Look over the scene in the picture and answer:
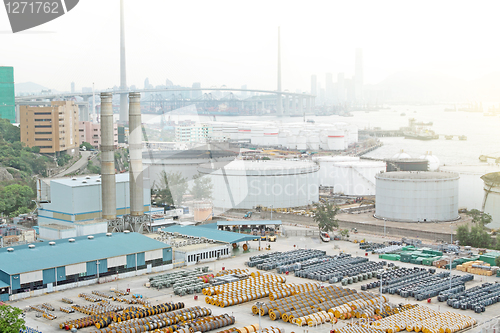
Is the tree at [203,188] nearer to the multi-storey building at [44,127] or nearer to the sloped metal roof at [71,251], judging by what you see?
the sloped metal roof at [71,251]

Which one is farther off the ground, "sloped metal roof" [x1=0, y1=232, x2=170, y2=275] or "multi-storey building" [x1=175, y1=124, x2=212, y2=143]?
"multi-storey building" [x1=175, y1=124, x2=212, y2=143]

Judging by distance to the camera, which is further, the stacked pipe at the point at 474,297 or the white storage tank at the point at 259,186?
the white storage tank at the point at 259,186

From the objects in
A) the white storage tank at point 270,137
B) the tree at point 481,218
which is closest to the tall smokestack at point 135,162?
the tree at point 481,218

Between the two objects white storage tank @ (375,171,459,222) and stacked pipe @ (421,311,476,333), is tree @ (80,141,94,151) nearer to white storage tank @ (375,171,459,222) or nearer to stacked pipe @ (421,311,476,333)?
white storage tank @ (375,171,459,222)

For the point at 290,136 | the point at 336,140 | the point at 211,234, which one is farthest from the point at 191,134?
the point at 211,234

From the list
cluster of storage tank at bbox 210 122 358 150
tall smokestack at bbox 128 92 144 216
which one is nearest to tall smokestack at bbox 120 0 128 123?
cluster of storage tank at bbox 210 122 358 150

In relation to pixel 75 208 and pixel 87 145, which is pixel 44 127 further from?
pixel 75 208

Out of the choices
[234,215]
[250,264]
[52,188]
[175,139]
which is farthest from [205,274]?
[175,139]
